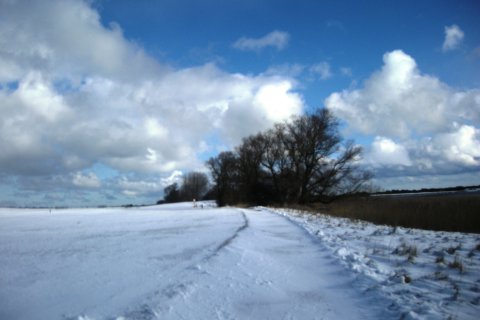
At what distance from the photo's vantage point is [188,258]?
7617 mm

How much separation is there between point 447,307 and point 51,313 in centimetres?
507

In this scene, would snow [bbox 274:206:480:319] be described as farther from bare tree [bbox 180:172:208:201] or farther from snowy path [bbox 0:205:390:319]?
bare tree [bbox 180:172:208:201]

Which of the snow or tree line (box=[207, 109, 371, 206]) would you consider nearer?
A: the snow

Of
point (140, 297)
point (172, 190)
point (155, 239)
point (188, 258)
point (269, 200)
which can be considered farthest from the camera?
point (172, 190)

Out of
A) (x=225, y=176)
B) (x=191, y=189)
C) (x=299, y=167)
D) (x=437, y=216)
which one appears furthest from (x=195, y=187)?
(x=437, y=216)

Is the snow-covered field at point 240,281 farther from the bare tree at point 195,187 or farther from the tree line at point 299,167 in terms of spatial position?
the bare tree at point 195,187

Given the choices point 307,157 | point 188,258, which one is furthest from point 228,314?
point 307,157

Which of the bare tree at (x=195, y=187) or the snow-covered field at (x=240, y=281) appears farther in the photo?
the bare tree at (x=195, y=187)

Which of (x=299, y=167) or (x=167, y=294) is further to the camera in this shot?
(x=299, y=167)

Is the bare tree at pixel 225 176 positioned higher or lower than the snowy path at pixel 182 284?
higher

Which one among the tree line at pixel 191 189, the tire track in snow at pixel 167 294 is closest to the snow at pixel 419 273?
the tire track in snow at pixel 167 294

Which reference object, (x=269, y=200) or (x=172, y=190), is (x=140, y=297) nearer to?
(x=269, y=200)

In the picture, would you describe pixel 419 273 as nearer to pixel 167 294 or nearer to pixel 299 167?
pixel 167 294

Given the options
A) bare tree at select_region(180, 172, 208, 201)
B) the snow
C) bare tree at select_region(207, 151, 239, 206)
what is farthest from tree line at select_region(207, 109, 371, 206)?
bare tree at select_region(180, 172, 208, 201)
